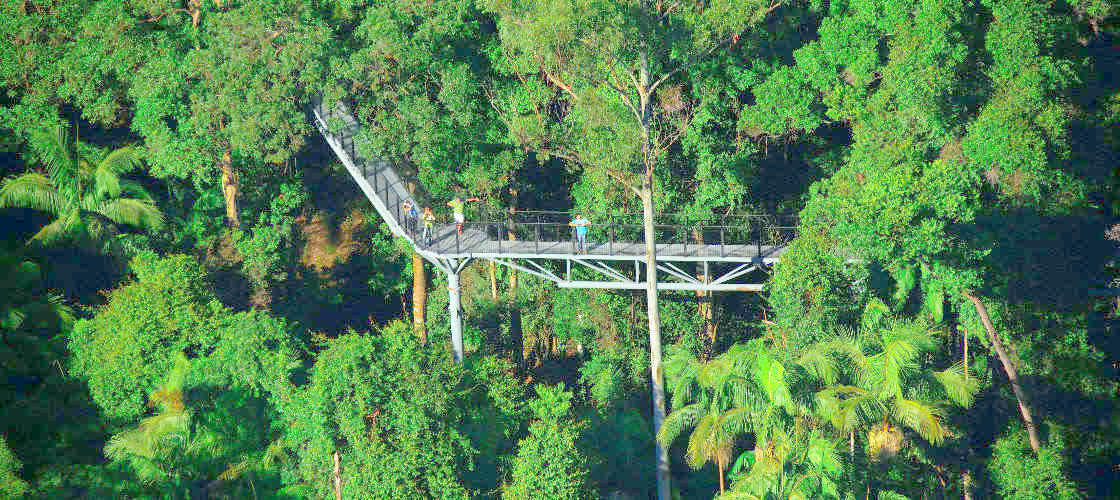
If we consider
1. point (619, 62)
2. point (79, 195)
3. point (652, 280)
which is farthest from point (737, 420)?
point (79, 195)

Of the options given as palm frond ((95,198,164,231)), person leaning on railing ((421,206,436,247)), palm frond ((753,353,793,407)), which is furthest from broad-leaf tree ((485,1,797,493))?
palm frond ((95,198,164,231))

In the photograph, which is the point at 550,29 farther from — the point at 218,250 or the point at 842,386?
the point at 218,250

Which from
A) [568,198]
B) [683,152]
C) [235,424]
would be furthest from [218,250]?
[683,152]

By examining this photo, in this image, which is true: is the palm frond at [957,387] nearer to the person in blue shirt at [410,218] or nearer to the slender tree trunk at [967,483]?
the slender tree trunk at [967,483]

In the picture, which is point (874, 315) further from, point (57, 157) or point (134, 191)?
point (57, 157)

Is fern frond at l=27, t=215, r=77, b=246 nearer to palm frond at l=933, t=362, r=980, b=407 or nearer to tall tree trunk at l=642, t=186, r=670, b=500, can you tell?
tall tree trunk at l=642, t=186, r=670, b=500
